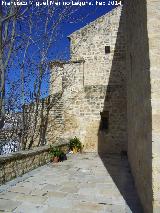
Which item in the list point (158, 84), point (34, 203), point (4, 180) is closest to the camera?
point (158, 84)

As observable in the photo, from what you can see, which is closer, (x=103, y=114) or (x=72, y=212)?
(x=72, y=212)

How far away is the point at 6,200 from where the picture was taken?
4.73 meters

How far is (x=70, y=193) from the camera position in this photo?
17.4 feet

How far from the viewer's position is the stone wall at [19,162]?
232 inches

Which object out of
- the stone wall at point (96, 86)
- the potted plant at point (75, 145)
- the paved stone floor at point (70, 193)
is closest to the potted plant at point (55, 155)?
the paved stone floor at point (70, 193)

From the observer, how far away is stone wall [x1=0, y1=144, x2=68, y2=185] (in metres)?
5.89

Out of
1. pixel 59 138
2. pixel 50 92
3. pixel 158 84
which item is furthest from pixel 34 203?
pixel 50 92

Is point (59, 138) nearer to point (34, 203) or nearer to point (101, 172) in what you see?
point (101, 172)

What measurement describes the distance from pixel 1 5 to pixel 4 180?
12.9 ft

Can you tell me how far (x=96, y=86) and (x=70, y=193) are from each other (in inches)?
352

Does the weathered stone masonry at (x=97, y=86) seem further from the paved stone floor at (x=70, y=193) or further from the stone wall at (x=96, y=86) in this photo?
the paved stone floor at (x=70, y=193)

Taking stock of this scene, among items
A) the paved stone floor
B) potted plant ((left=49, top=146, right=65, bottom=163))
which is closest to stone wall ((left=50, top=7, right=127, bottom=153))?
potted plant ((left=49, top=146, right=65, bottom=163))

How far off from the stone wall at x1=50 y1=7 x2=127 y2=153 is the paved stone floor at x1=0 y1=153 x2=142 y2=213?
5547 millimetres

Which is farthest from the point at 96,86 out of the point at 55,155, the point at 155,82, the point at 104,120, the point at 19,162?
the point at 155,82
